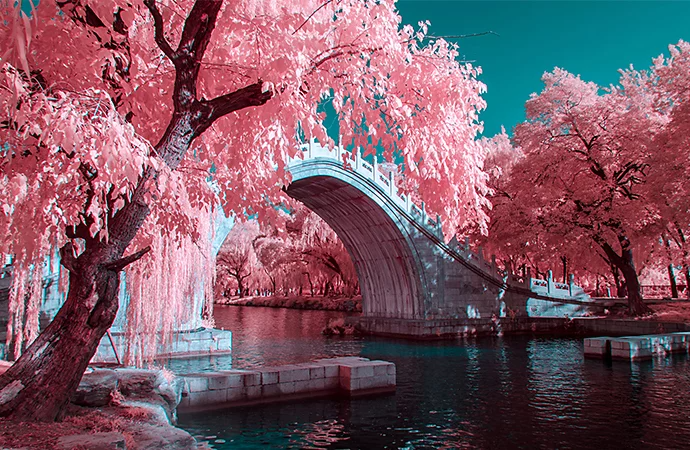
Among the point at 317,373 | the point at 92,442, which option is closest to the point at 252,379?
the point at 317,373

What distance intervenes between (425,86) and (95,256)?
394cm

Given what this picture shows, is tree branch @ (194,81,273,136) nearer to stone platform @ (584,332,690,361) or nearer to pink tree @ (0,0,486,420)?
pink tree @ (0,0,486,420)

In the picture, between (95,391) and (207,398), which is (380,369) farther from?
(95,391)

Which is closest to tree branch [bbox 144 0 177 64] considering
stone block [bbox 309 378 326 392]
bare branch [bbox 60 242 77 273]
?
bare branch [bbox 60 242 77 273]

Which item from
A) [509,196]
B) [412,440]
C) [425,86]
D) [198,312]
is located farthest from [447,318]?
[425,86]

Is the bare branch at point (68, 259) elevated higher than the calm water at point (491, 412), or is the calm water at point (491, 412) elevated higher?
the bare branch at point (68, 259)

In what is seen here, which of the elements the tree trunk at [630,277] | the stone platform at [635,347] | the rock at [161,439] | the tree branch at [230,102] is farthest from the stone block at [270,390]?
the tree trunk at [630,277]

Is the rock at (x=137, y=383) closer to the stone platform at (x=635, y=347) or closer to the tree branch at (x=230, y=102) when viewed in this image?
the tree branch at (x=230, y=102)


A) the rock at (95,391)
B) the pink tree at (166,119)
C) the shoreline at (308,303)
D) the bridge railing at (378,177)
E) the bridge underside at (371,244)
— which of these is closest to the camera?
the pink tree at (166,119)

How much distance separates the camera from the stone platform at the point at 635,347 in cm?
1417

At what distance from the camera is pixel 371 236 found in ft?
78.8

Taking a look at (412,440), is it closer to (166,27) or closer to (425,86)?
(425,86)

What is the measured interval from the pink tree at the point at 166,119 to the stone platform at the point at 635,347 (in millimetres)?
10343

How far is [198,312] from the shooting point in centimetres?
1608
